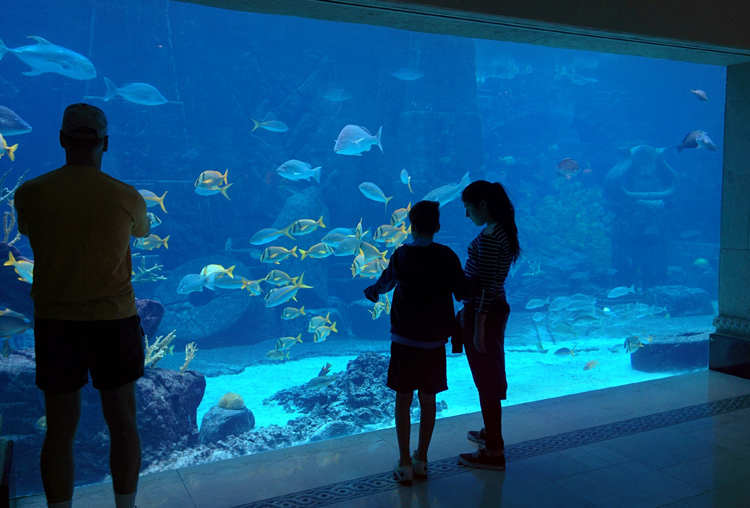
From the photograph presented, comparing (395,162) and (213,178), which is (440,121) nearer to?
(395,162)

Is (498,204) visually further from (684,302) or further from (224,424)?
(684,302)

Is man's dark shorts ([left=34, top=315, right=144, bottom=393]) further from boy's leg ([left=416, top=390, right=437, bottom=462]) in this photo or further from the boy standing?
boy's leg ([left=416, top=390, right=437, bottom=462])

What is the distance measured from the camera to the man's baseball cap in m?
1.86

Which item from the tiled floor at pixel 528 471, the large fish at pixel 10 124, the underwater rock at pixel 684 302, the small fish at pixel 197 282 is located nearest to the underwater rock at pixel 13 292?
the large fish at pixel 10 124

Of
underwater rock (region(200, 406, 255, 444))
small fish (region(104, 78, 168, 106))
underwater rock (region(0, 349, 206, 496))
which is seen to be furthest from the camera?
small fish (region(104, 78, 168, 106))

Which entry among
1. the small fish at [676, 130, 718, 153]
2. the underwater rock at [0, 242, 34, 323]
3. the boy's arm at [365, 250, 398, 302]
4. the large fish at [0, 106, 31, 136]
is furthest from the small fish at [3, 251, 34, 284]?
the small fish at [676, 130, 718, 153]

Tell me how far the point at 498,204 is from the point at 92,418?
6.47 meters

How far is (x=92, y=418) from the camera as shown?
257 inches

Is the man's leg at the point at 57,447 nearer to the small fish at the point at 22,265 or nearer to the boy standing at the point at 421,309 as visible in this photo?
the boy standing at the point at 421,309

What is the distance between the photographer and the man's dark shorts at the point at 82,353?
6.02 feet

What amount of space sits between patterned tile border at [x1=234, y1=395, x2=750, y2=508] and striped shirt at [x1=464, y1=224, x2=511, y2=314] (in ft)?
3.56

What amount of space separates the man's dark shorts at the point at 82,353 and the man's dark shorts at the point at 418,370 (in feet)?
4.38

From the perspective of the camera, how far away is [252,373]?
45.8 ft

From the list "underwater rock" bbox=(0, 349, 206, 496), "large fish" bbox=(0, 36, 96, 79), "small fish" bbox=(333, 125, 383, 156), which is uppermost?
"large fish" bbox=(0, 36, 96, 79)
